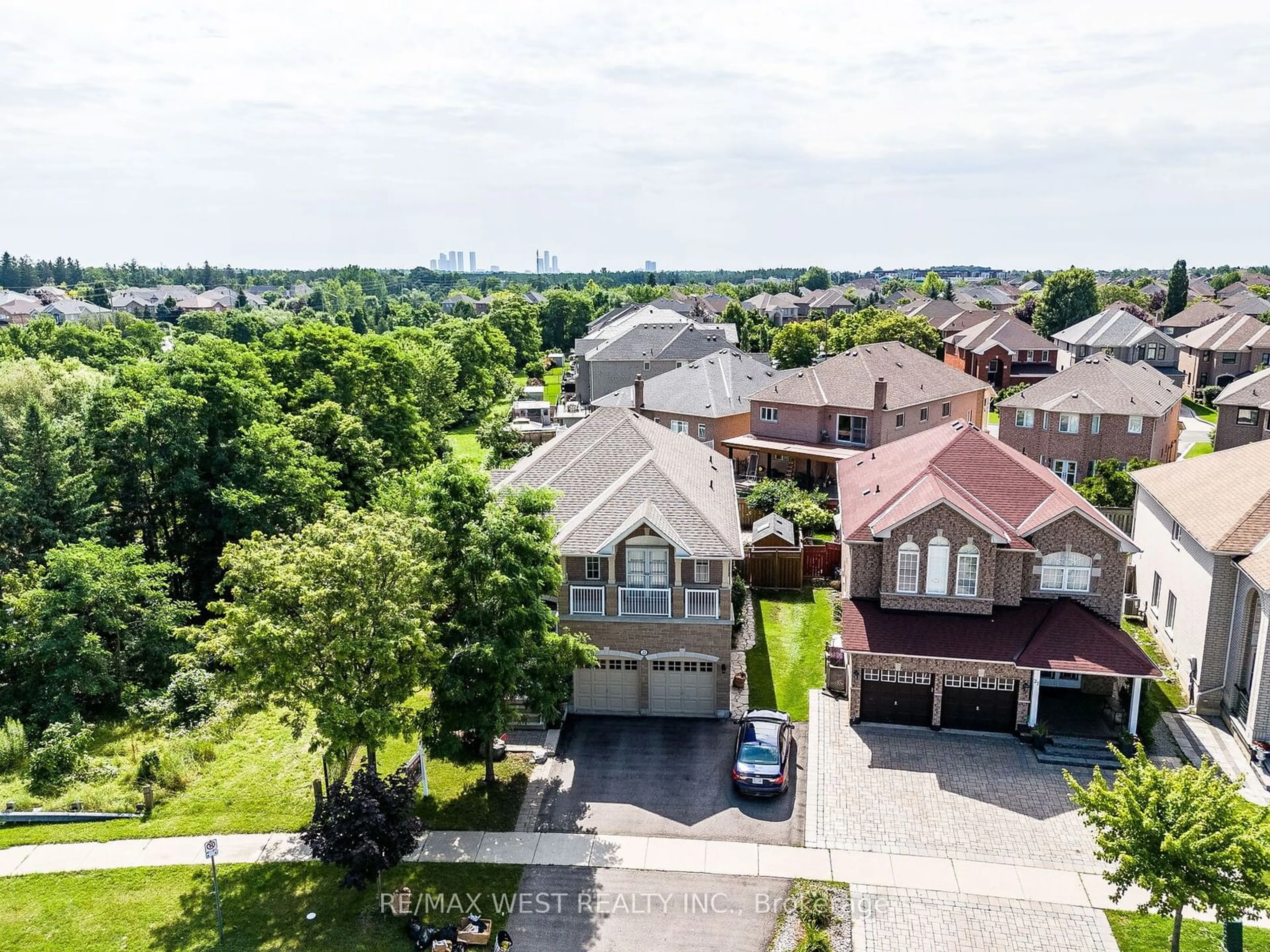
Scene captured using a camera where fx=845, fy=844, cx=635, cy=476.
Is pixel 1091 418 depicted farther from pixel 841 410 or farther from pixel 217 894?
pixel 217 894

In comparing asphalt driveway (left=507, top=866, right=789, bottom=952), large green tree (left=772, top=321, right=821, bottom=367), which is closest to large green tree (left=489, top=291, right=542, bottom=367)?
large green tree (left=772, top=321, right=821, bottom=367)

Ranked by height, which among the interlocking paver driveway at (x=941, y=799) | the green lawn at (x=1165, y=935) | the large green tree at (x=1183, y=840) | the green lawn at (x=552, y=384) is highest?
the green lawn at (x=552, y=384)

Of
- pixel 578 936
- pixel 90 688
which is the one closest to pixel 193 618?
pixel 90 688

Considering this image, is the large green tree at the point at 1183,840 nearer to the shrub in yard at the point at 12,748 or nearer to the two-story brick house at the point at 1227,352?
the shrub in yard at the point at 12,748

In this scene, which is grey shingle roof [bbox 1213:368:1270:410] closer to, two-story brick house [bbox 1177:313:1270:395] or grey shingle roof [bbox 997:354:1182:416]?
grey shingle roof [bbox 997:354:1182:416]

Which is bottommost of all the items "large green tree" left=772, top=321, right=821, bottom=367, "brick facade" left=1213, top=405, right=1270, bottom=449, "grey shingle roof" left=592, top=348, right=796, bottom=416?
"brick facade" left=1213, top=405, right=1270, bottom=449

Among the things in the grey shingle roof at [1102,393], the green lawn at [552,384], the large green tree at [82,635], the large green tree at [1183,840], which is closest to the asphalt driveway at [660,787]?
the large green tree at [1183,840]
